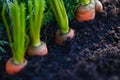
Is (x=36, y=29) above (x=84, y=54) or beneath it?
above

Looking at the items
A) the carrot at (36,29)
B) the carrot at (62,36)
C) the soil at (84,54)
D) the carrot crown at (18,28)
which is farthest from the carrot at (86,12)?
the carrot crown at (18,28)

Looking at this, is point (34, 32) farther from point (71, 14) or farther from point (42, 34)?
point (71, 14)

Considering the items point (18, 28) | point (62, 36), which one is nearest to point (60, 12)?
point (62, 36)

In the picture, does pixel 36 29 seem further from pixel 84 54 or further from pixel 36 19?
pixel 84 54

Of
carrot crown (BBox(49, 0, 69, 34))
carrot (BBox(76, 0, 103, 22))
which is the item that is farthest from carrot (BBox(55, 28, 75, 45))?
carrot (BBox(76, 0, 103, 22))

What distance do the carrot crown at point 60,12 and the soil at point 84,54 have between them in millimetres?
67

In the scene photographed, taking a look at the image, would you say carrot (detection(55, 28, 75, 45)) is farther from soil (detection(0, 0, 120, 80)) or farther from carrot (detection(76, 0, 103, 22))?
carrot (detection(76, 0, 103, 22))

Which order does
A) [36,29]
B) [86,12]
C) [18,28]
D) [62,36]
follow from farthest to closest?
[86,12]
[62,36]
[36,29]
[18,28]

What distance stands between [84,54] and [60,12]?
22 cm

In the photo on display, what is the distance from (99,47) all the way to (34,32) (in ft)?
1.08

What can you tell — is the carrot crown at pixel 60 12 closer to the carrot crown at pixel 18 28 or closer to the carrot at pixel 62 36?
the carrot at pixel 62 36

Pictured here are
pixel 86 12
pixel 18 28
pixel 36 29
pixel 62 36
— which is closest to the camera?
pixel 18 28

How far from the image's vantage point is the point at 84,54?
5.01 feet

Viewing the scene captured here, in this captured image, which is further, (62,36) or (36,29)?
(62,36)
